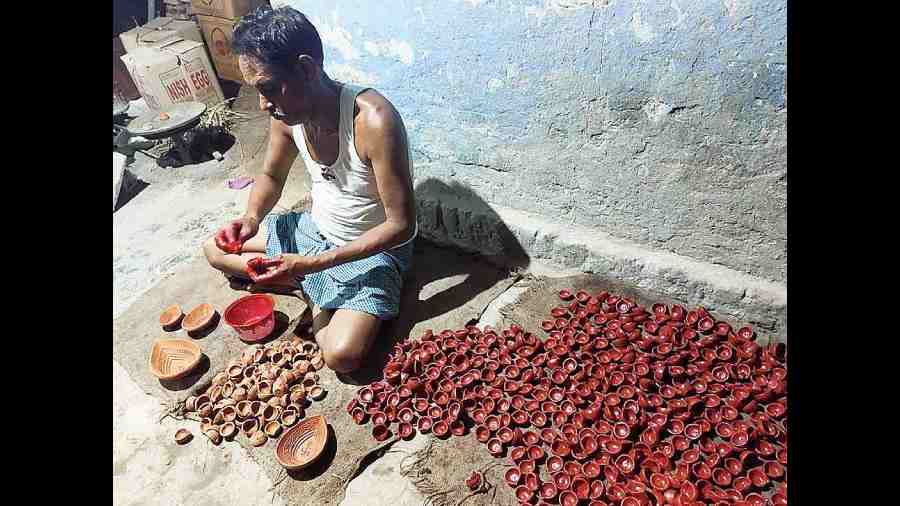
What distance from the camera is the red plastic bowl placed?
329 centimetres

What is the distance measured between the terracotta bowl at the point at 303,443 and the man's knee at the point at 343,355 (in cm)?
29

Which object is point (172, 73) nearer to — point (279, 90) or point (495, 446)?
point (279, 90)

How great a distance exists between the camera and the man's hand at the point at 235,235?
3.22 metres

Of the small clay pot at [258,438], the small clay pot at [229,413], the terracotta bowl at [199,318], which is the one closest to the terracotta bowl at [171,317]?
the terracotta bowl at [199,318]

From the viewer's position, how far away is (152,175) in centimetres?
570

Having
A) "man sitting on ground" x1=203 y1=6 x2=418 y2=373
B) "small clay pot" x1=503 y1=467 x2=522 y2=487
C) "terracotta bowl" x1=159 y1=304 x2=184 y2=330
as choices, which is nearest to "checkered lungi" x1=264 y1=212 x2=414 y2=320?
"man sitting on ground" x1=203 y1=6 x2=418 y2=373

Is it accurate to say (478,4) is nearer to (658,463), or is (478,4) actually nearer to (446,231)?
(446,231)

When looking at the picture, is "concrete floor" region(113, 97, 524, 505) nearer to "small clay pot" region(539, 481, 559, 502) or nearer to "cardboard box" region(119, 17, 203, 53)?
"small clay pot" region(539, 481, 559, 502)

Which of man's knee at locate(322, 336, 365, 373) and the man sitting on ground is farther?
man's knee at locate(322, 336, 365, 373)

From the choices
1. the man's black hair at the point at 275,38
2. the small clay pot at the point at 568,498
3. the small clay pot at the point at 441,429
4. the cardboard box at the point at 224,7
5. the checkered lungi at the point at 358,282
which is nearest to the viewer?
the small clay pot at the point at 568,498

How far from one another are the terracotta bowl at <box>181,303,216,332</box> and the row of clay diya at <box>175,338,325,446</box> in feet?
1.20

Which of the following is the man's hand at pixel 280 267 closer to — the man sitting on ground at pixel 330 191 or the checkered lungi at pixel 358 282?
the man sitting on ground at pixel 330 191

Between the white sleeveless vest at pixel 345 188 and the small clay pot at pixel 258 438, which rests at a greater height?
the white sleeveless vest at pixel 345 188
